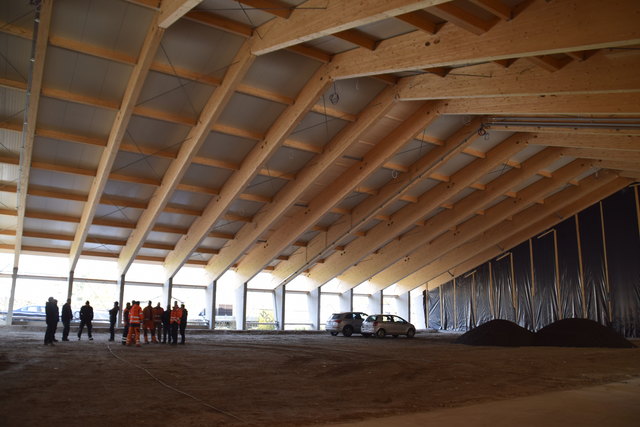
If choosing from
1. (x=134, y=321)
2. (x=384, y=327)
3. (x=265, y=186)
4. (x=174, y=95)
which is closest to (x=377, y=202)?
(x=265, y=186)

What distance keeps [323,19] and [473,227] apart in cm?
1665

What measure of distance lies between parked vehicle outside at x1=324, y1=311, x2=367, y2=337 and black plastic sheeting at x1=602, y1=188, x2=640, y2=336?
35.7 ft

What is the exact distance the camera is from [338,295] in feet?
94.2

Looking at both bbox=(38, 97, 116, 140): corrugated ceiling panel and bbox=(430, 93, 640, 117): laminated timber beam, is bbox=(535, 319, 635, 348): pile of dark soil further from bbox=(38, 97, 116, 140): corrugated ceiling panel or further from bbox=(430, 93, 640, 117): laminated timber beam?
bbox=(38, 97, 116, 140): corrugated ceiling panel

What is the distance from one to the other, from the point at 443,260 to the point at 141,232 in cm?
1623

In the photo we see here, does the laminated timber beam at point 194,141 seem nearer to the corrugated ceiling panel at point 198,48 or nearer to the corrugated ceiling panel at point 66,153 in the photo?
the corrugated ceiling panel at point 198,48

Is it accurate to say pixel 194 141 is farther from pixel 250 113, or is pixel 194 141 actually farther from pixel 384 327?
pixel 384 327

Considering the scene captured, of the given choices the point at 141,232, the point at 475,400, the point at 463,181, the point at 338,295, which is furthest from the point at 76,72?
the point at 338,295

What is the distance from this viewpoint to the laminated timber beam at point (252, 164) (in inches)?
499

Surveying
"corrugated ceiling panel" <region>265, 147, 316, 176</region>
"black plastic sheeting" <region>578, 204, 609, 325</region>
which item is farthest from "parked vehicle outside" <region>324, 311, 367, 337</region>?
"black plastic sheeting" <region>578, 204, 609, 325</region>

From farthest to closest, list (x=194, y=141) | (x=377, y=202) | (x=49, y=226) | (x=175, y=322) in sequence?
(x=377, y=202) → (x=49, y=226) → (x=175, y=322) → (x=194, y=141)

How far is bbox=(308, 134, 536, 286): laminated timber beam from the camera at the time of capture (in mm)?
17203

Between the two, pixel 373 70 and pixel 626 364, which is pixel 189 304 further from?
pixel 626 364

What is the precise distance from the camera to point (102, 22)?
10.2 metres
